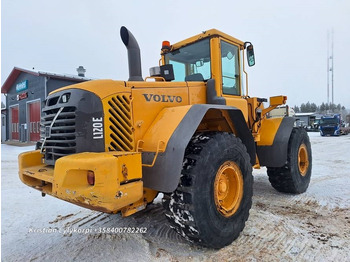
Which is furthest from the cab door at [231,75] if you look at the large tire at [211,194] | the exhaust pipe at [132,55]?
the exhaust pipe at [132,55]

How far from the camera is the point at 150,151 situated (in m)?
2.63

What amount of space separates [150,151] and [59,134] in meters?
0.97

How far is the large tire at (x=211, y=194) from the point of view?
2566mm

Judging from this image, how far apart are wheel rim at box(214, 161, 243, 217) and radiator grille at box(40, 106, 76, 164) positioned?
1.58 m

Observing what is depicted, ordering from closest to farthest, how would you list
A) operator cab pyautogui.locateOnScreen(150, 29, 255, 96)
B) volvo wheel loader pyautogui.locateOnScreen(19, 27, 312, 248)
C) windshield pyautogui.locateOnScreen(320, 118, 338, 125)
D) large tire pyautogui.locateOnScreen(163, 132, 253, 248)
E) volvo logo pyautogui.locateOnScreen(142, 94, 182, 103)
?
volvo wheel loader pyautogui.locateOnScreen(19, 27, 312, 248) < large tire pyautogui.locateOnScreen(163, 132, 253, 248) < volvo logo pyautogui.locateOnScreen(142, 94, 182, 103) < operator cab pyautogui.locateOnScreen(150, 29, 255, 96) < windshield pyautogui.locateOnScreen(320, 118, 338, 125)

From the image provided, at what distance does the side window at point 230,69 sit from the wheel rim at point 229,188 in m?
1.21

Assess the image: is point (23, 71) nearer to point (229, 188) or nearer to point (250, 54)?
point (250, 54)

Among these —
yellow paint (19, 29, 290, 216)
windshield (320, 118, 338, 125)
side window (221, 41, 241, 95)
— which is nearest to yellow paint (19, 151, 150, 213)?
yellow paint (19, 29, 290, 216)

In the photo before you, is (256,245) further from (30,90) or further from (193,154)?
(30,90)

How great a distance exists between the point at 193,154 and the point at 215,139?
0.34 metres

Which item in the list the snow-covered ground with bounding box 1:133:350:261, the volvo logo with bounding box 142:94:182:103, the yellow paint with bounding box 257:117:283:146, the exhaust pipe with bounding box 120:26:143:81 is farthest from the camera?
the yellow paint with bounding box 257:117:283:146

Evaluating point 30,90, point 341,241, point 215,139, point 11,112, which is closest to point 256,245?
point 341,241

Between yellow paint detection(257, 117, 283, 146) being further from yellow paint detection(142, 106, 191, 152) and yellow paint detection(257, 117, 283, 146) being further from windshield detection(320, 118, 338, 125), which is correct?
windshield detection(320, 118, 338, 125)

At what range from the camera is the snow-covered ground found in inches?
107
